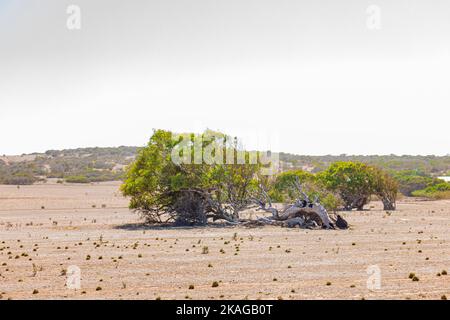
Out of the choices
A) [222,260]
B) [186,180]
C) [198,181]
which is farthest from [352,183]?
[222,260]

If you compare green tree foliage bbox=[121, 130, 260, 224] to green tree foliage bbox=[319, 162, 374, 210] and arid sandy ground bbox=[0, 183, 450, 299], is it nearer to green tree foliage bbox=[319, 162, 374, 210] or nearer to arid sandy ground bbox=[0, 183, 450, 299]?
arid sandy ground bbox=[0, 183, 450, 299]

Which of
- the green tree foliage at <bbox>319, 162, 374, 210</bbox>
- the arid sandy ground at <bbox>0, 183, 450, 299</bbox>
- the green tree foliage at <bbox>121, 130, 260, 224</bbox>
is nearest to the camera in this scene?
the arid sandy ground at <bbox>0, 183, 450, 299</bbox>

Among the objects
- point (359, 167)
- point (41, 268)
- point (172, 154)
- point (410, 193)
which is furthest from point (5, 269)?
point (410, 193)

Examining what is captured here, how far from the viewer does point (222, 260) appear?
22359 mm

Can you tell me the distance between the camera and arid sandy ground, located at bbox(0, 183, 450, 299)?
16.7 m

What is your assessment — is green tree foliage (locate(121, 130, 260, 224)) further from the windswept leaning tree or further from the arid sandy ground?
the arid sandy ground

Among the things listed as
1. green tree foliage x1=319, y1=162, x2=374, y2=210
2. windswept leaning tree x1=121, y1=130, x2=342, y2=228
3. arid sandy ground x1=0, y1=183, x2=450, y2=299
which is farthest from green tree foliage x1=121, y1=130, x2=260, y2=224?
green tree foliage x1=319, y1=162, x2=374, y2=210

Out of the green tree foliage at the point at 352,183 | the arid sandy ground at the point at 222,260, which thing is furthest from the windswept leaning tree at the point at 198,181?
the green tree foliage at the point at 352,183

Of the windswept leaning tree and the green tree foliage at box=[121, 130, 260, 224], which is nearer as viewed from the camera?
the windswept leaning tree

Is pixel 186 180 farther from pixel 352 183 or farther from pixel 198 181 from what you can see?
pixel 352 183

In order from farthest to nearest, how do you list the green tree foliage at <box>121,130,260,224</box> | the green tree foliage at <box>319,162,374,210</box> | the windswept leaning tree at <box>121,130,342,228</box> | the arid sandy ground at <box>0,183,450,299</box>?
the green tree foliage at <box>319,162,374,210</box>, the green tree foliage at <box>121,130,260,224</box>, the windswept leaning tree at <box>121,130,342,228</box>, the arid sandy ground at <box>0,183,450,299</box>

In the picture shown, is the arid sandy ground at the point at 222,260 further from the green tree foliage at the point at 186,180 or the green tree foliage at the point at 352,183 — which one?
the green tree foliage at the point at 352,183

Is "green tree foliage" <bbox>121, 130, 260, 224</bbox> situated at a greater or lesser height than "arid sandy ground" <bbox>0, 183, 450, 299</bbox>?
greater

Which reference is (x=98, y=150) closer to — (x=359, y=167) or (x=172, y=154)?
(x=359, y=167)
